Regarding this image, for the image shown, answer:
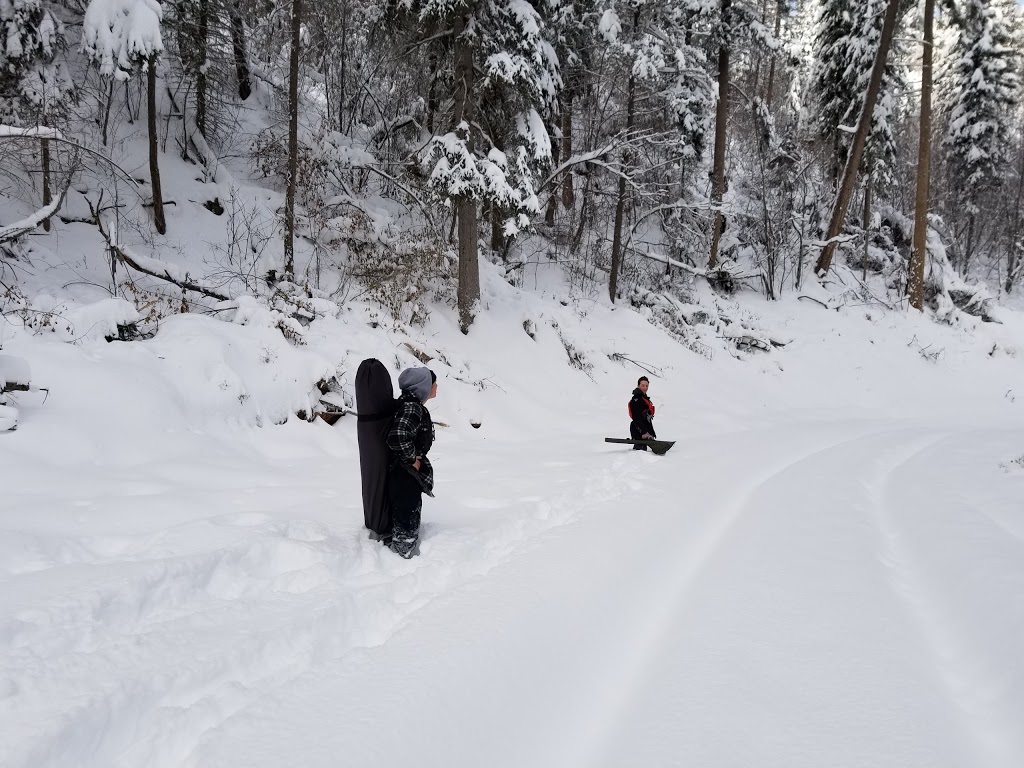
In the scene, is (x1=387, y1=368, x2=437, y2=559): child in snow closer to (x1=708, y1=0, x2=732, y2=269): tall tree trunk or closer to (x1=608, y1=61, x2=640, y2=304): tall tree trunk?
(x1=608, y1=61, x2=640, y2=304): tall tree trunk

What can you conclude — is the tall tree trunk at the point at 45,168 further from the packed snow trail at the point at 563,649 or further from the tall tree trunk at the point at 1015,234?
the tall tree trunk at the point at 1015,234

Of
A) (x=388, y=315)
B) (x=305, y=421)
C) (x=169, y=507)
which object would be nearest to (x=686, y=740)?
(x=169, y=507)

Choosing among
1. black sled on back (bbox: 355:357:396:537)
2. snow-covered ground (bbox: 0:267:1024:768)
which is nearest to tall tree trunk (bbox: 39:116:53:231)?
snow-covered ground (bbox: 0:267:1024:768)

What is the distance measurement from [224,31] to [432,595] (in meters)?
18.9

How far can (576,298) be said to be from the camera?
17578 millimetres

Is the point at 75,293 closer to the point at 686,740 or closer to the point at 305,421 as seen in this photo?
the point at 305,421

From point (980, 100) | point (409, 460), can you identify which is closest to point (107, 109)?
point (409, 460)

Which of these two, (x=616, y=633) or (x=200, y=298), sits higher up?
(x=200, y=298)

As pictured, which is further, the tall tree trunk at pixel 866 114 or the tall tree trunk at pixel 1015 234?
the tall tree trunk at pixel 1015 234

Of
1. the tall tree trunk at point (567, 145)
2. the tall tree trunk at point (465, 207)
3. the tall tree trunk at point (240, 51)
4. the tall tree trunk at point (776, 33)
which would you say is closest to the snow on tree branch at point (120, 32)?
the tall tree trunk at point (240, 51)

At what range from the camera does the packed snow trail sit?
254cm

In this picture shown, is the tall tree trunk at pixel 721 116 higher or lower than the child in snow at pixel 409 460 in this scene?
higher

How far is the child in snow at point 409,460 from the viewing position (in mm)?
4652

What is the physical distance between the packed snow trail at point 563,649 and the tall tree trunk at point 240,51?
15.6 meters
